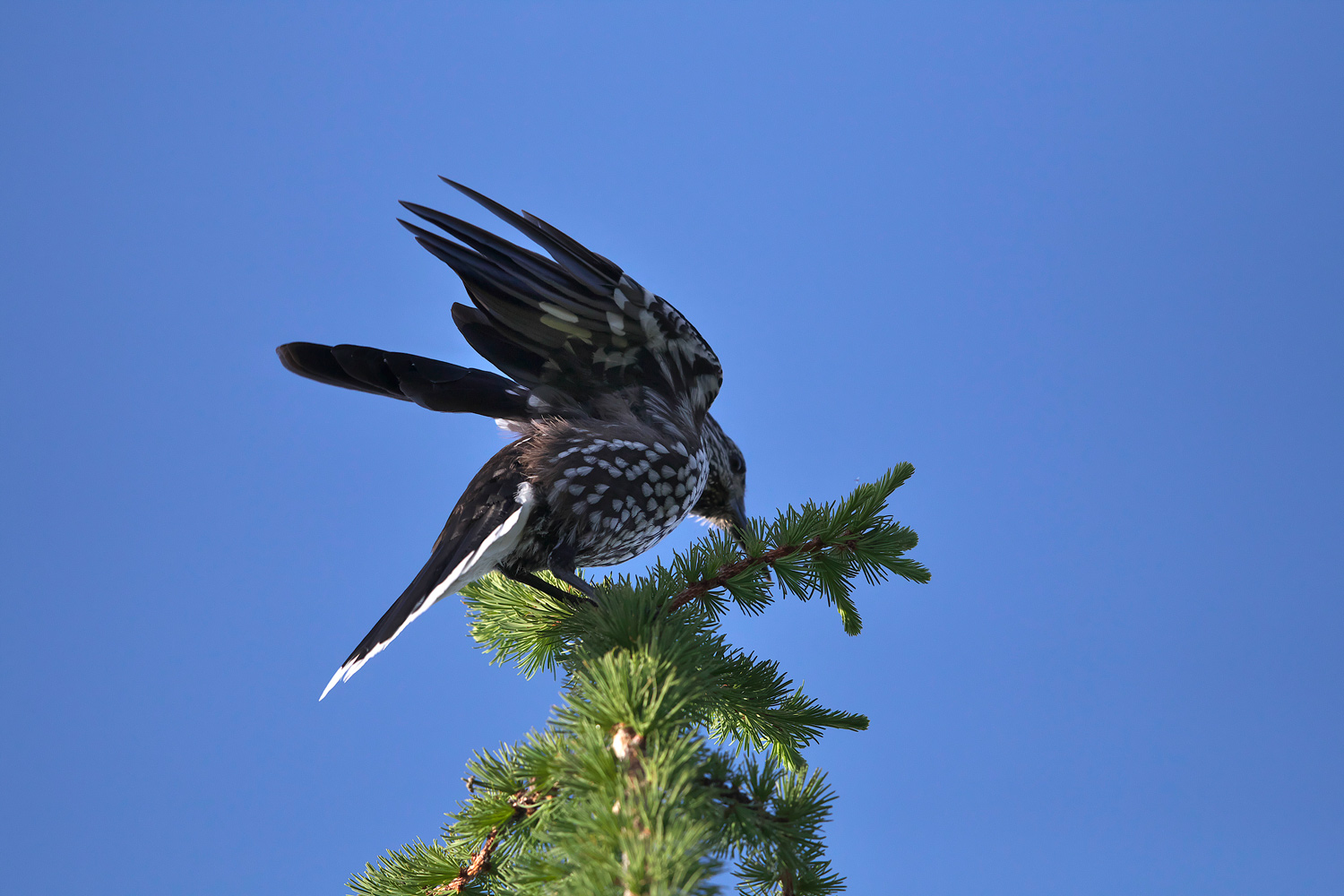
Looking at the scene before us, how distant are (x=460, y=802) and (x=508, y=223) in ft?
4.68

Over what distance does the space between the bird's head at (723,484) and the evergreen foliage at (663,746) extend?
3.00 ft

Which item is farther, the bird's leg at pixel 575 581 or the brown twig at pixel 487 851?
the bird's leg at pixel 575 581

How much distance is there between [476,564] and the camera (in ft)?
6.99

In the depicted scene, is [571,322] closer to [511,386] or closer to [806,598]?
[511,386]

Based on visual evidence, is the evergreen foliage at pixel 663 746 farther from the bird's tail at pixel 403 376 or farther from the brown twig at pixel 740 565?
the bird's tail at pixel 403 376

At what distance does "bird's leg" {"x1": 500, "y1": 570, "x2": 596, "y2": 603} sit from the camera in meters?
2.33

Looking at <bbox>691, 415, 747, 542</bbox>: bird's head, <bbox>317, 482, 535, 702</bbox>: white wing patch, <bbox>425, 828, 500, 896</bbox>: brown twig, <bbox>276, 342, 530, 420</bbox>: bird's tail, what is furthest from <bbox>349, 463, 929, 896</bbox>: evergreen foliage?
<bbox>691, 415, 747, 542</bbox>: bird's head

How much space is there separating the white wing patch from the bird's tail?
33 centimetres

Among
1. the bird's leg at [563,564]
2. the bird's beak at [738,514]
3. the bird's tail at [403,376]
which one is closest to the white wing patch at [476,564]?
the bird's leg at [563,564]

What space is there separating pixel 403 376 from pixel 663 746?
1424 mm

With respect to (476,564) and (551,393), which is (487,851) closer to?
(476,564)

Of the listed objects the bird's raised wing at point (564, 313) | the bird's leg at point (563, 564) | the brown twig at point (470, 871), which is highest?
the bird's raised wing at point (564, 313)

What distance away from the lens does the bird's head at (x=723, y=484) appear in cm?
321

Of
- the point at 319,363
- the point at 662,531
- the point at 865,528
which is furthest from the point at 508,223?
the point at 865,528
